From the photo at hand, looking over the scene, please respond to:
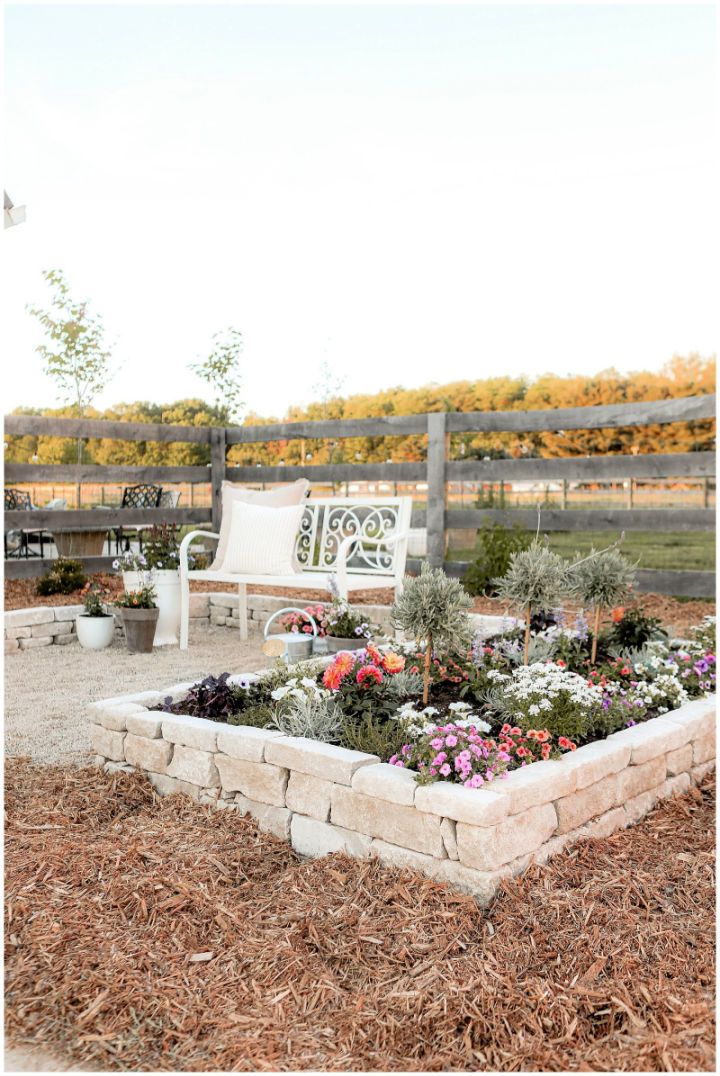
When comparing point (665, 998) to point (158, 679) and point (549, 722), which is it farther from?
point (158, 679)

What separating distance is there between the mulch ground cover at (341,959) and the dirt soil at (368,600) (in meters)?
3.03

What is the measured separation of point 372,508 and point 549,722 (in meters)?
3.07

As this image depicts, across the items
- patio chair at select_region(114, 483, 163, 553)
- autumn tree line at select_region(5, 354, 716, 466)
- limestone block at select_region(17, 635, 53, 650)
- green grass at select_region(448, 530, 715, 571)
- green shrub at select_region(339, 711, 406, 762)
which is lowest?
green grass at select_region(448, 530, 715, 571)

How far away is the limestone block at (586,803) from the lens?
2268 mm

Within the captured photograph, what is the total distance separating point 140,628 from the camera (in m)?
5.11

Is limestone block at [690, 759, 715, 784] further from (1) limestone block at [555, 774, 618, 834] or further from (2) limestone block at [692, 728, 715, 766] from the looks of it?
(1) limestone block at [555, 774, 618, 834]

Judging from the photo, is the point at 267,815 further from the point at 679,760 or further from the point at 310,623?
the point at 310,623

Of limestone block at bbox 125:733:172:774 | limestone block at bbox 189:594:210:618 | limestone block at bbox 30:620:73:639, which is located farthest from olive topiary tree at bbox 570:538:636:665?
limestone block at bbox 30:620:73:639

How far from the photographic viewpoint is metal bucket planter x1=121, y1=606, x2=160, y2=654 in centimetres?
511

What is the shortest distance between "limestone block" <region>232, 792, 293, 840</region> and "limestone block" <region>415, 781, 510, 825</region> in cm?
50

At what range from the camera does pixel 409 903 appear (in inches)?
77.6

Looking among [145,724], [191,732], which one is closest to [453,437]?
[145,724]

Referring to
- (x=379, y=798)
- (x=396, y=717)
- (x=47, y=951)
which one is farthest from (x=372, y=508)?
(x=47, y=951)

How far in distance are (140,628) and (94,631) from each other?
0.38m
